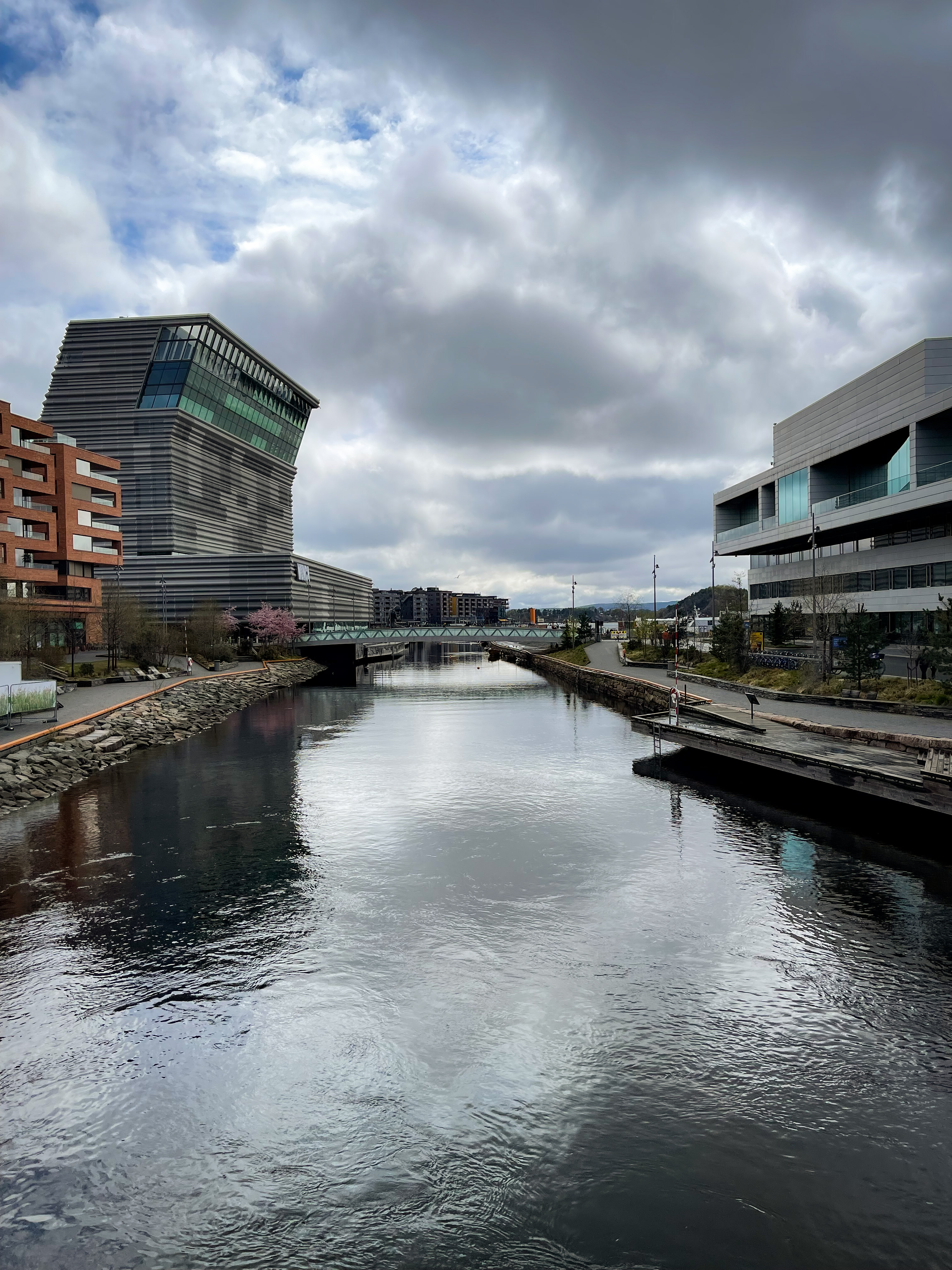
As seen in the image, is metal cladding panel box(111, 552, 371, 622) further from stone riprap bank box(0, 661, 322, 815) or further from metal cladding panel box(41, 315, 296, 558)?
stone riprap bank box(0, 661, 322, 815)

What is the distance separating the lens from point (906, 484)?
51.2 meters

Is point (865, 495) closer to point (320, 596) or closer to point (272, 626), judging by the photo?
point (272, 626)

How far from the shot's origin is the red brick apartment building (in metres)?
73.4

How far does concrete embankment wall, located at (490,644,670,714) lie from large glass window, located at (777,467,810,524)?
22.8 meters

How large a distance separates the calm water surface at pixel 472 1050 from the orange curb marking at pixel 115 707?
10773mm

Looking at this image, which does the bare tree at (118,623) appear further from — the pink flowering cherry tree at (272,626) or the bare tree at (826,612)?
the bare tree at (826,612)

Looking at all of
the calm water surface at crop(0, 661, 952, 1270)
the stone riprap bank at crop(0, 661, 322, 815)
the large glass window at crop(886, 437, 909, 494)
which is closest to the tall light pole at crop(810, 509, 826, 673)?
the large glass window at crop(886, 437, 909, 494)

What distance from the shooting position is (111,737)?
4369cm

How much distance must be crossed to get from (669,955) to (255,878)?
1234cm

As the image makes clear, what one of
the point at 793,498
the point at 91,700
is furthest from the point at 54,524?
the point at 793,498

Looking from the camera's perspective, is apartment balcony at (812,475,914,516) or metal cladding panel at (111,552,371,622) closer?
apartment balcony at (812,475,914,516)

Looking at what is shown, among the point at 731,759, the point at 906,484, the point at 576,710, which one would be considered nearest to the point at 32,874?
the point at 731,759

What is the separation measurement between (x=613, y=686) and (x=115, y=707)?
45.7 meters

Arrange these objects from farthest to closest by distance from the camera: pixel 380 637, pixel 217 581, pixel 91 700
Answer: pixel 217 581
pixel 380 637
pixel 91 700
